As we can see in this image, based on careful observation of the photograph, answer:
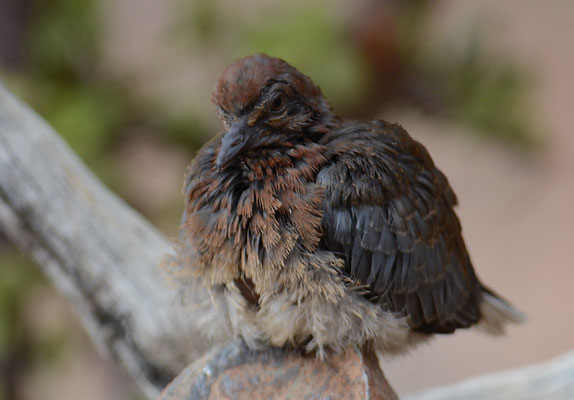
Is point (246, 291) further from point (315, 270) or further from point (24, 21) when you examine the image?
point (24, 21)

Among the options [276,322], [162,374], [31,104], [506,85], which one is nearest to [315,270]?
[276,322]

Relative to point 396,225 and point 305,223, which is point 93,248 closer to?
point 305,223

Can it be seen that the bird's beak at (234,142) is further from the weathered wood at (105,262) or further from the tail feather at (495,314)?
the tail feather at (495,314)

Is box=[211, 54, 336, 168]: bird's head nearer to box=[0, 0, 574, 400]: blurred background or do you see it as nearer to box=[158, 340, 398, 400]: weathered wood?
box=[158, 340, 398, 400]: weathered wood

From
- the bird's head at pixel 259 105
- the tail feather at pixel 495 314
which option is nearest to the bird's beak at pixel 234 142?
the bird's head at pixel 259 105

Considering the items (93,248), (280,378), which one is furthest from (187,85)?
(280,378)
